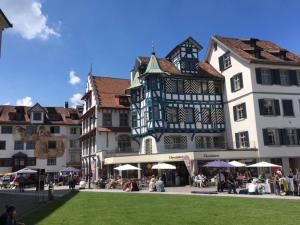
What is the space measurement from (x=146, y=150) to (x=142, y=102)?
5.81 meters

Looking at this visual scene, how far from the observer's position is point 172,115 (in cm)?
4047

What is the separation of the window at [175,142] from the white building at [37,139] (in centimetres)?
2592

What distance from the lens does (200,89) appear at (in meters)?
42.3

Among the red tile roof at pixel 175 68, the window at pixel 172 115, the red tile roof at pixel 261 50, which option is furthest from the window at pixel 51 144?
the red tile roof at pixel 261 50

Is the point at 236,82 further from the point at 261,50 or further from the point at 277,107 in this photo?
the point at 277,107

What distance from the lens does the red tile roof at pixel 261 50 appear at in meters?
38.5

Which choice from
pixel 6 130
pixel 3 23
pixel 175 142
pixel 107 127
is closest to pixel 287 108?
pixel 175 142

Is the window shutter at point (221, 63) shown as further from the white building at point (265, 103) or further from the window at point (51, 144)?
the window at point (51, 144)

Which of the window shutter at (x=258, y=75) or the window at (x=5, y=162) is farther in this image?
the window at (x=5, y=162)

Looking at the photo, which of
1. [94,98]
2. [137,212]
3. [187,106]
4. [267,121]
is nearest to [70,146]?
[94,98]

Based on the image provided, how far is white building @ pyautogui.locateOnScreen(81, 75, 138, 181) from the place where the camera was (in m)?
45.8

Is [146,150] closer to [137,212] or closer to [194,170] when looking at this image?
[194,170]

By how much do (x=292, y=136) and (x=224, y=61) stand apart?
38.2ft

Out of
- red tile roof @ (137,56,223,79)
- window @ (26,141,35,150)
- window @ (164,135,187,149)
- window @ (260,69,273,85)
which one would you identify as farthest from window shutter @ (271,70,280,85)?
window @ (26,141,35,150)
